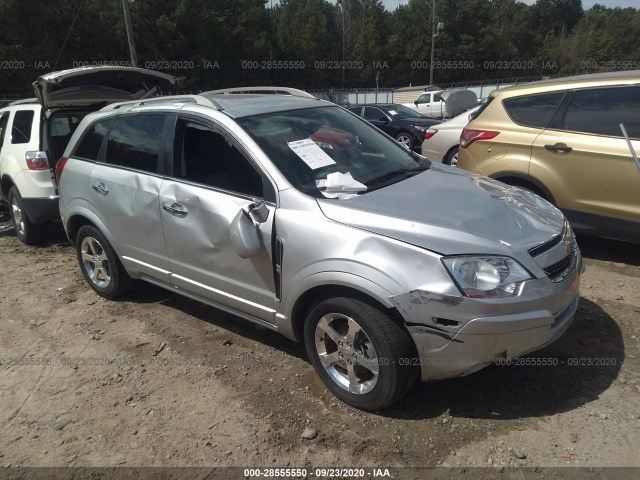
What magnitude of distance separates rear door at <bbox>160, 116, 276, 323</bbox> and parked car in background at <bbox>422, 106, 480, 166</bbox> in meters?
4.63

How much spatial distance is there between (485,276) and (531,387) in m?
1.00

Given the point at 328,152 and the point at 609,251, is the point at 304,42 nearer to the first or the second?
the point at 609,251

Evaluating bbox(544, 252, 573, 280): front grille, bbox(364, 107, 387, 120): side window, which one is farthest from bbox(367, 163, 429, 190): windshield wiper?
bbox(364, 107, 387, 120): side window

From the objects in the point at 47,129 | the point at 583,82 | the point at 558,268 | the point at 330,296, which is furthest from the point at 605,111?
the point at 47,129

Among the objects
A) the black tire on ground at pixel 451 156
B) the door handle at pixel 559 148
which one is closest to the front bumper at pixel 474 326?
the door handle at pixel 559 148

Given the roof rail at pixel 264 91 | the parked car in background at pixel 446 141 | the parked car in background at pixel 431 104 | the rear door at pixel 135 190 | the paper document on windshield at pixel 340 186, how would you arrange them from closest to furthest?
the paper document on windshield at pixel 340 186
the rear door at pixel 135 190
the roof rail at pixel 264 91
the parked car in background at pixel 446 141
the parked car in background at pixel 431 104

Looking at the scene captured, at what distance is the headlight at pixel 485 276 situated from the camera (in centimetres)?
248

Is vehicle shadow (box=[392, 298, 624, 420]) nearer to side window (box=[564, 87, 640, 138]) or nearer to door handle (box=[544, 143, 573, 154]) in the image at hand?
door handle (box=[544, 143, 573, 154])

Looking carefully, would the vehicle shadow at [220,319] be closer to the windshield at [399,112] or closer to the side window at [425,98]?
the windshield at [399,112]

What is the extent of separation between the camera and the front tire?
2.63 meters

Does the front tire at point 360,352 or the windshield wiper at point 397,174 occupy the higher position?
the windshield wiper at point 397,174

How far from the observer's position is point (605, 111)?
4.63 m

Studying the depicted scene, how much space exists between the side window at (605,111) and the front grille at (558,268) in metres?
2.27

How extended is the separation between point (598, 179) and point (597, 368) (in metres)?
2.08
